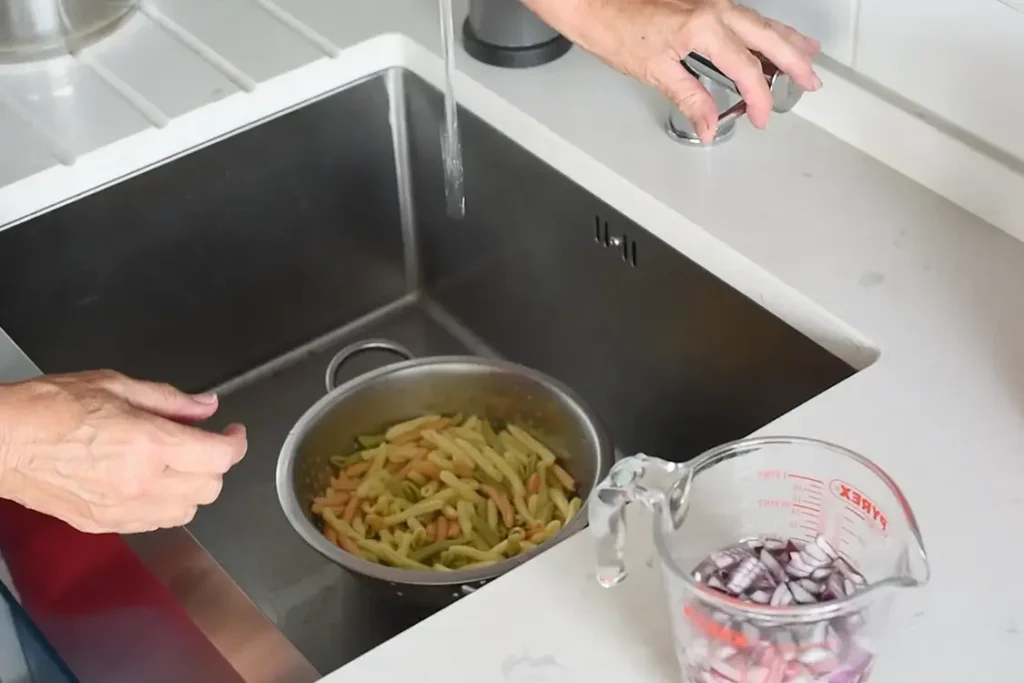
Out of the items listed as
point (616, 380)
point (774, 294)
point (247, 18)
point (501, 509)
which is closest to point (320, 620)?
point (501, 509)

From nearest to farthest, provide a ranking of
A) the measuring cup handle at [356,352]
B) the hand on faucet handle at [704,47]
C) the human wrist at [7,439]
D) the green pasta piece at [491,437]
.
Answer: the human wrist at [7,439]
the hand on faucet handle at [704,47]
the green pasta piece at [491,437]
the measuring cup handle at [356,352]

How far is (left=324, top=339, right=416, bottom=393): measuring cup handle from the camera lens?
3.67ft

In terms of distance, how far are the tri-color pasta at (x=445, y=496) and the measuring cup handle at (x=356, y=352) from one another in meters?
0.12

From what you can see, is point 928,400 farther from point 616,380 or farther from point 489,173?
point 489,173

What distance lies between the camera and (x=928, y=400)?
735 mm

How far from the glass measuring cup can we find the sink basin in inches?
9.5

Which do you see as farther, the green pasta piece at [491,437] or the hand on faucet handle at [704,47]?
the green pasta piece at [491,437]

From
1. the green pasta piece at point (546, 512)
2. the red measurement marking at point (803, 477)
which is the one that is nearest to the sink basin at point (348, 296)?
the green pasta piece at point (546, 512)

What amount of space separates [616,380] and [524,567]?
1.32 ft

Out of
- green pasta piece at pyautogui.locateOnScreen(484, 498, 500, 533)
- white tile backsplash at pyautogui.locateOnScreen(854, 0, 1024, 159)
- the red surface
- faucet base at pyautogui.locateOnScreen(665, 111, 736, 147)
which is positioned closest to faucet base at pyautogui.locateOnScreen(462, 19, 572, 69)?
faucet base at pyautogui.locateOnScreen(665, 111, 736, 147)

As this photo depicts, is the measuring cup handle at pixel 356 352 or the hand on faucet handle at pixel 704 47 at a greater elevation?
the hand on faucet handle at pixel 704 47

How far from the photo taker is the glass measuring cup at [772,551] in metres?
0.54

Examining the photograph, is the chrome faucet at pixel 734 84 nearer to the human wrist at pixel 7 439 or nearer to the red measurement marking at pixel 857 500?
the red measurement marking at pixel 857 500

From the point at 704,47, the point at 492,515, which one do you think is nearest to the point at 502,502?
the point at 492,515
